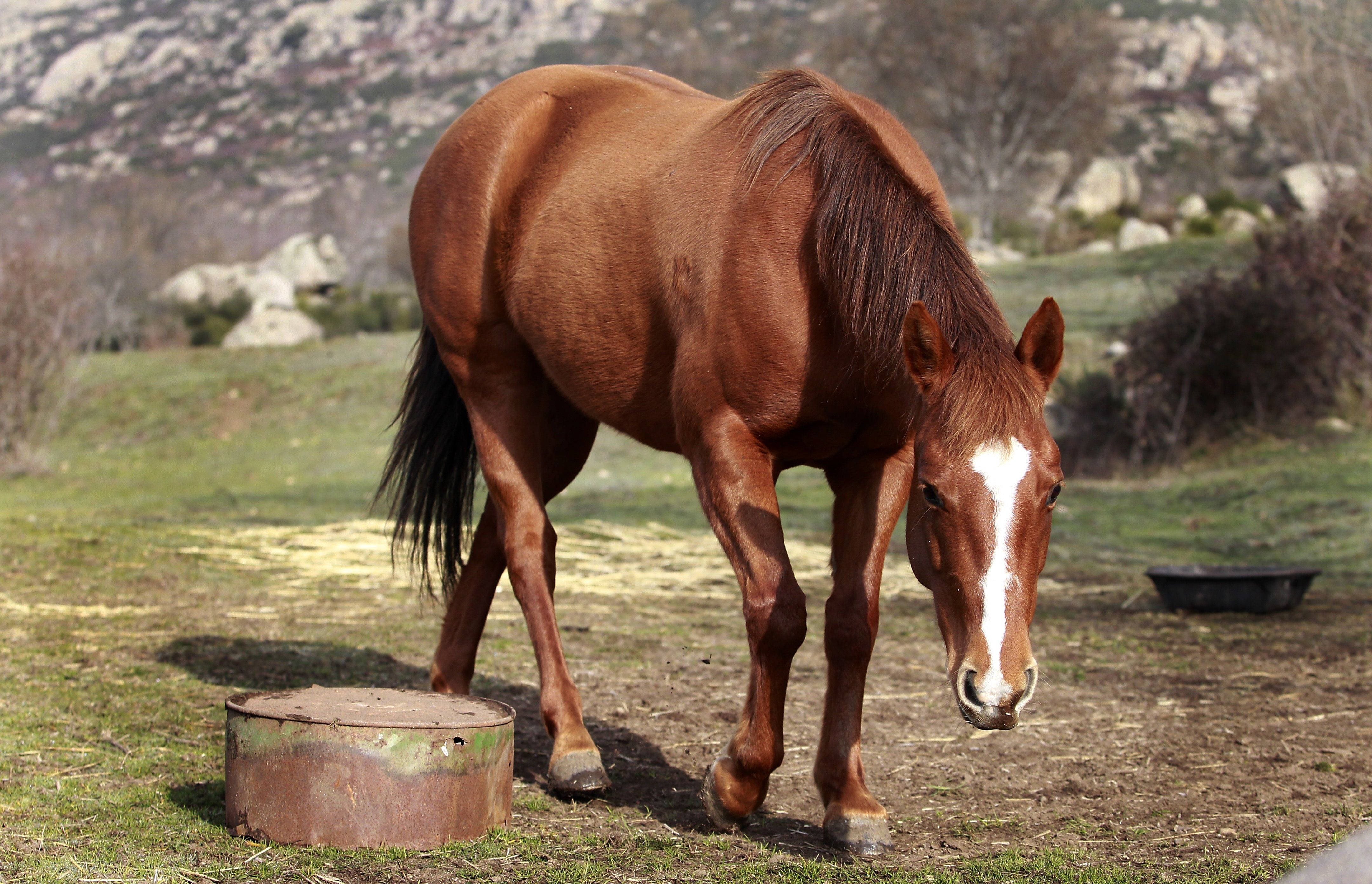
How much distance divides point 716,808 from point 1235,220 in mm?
28692

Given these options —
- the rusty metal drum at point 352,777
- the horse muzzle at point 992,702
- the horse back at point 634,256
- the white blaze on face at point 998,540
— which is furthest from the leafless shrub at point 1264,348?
the rusty metal drum at point 352,777

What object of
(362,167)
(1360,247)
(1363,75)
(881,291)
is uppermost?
(1363,75)

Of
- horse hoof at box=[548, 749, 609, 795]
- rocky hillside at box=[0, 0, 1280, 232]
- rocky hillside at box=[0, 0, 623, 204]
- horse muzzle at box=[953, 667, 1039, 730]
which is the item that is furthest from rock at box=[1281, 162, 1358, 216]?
rocky hillside at box=[0, 0, 623, 204]

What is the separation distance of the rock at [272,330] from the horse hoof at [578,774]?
21.6 metres

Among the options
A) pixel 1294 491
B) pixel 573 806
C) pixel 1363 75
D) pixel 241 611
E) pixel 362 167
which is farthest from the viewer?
pixel 362 167

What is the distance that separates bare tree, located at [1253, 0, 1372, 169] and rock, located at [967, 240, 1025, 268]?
8.96 meters

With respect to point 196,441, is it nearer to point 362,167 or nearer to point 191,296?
point 191,296

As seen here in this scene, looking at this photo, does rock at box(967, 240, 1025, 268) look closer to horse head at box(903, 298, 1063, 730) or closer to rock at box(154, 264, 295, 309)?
rock at box(154, 264, 295, 309)

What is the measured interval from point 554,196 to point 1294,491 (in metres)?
9.14

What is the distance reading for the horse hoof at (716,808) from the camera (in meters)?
3.09

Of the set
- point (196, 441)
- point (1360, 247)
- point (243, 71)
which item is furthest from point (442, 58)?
point (1360, 247)

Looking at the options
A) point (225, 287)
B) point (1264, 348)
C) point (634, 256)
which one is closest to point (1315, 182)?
point (1264, 348)

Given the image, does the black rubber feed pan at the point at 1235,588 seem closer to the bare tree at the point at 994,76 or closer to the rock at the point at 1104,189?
the bare tree at the point at 994,76

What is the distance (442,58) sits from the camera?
99750 mm
